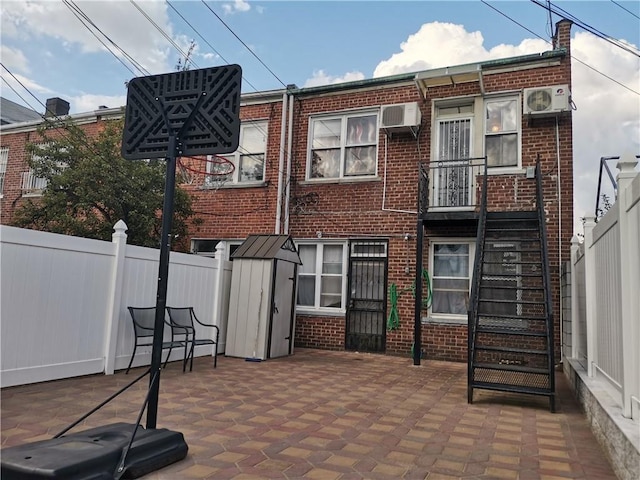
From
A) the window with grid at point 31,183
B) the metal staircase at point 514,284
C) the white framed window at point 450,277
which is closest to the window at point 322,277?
the white framed window at point 450,277

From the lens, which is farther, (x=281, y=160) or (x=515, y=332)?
(x=281, y=160)

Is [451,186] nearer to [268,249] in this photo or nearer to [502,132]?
[502,132]

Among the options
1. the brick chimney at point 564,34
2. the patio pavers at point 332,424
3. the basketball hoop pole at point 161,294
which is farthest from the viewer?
the brick chimney at point 564,34

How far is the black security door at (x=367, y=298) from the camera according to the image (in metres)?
9.56

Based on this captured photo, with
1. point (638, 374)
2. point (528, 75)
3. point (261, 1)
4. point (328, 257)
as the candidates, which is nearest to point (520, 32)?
point (528, 75)

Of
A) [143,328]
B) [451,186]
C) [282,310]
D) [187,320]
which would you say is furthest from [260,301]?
[451,186]

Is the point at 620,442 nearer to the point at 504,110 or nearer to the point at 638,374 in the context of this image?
the point at 638,374

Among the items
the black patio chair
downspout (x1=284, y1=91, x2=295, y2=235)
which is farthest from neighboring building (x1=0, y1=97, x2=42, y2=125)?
the black patio chair

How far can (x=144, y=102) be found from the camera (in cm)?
394

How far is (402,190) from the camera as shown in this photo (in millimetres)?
9625

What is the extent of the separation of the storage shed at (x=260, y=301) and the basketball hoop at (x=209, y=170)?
10.2 feet

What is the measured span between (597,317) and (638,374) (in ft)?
6.19

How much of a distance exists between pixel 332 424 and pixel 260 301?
4.10 metres

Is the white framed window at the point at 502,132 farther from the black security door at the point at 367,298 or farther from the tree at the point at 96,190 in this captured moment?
the tree at the point at 96,190
